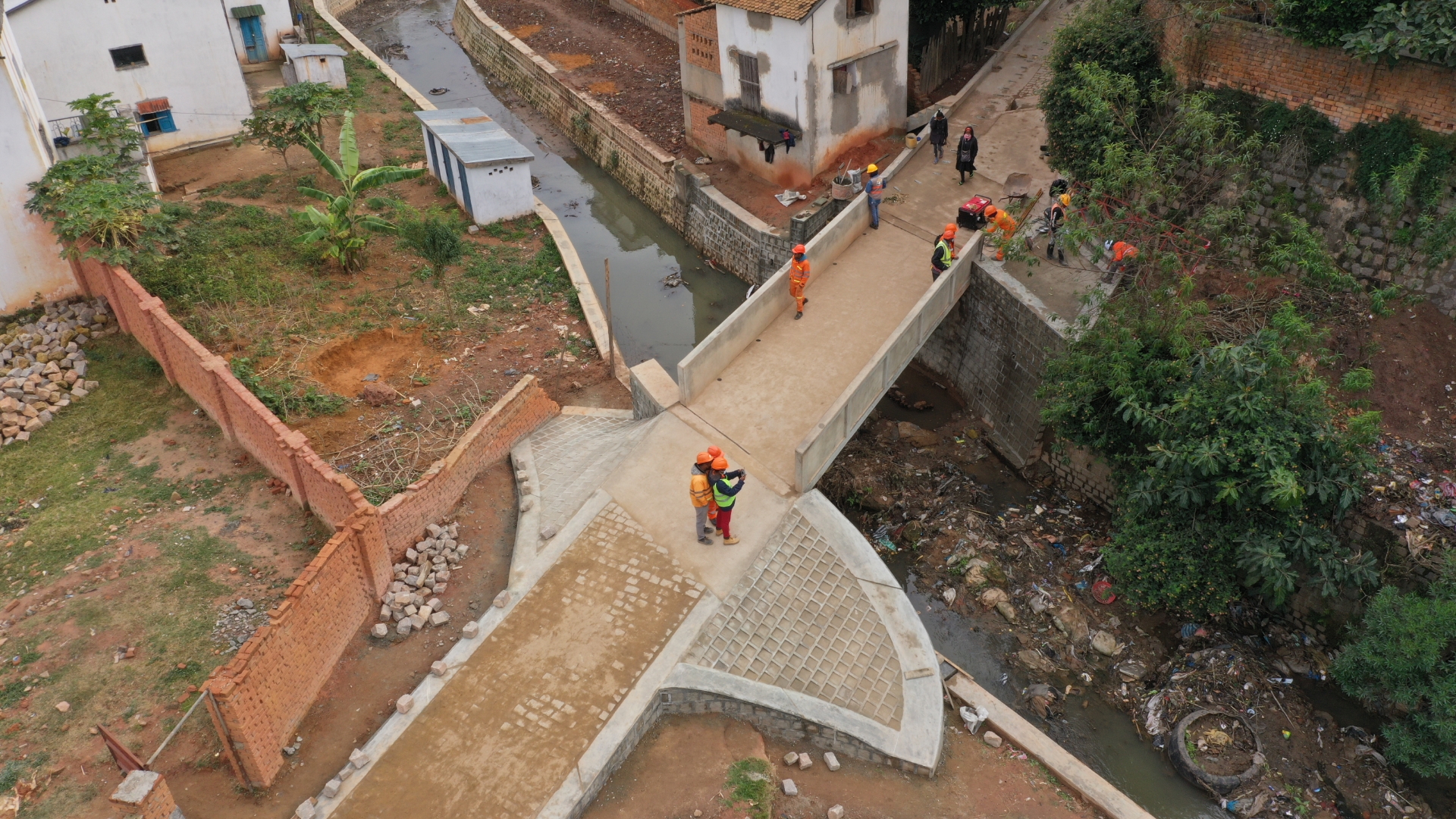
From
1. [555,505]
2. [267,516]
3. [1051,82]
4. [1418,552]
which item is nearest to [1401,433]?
[1418,552]

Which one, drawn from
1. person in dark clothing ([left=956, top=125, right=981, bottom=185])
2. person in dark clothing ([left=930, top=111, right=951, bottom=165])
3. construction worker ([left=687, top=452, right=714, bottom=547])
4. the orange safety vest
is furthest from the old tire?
person in dark clothing ([left=930, top=111, right=951, bottom=165])

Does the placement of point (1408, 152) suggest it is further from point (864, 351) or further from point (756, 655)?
point (756, 655)

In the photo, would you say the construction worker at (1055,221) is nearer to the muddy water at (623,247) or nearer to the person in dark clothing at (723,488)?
the muddy water at (623,247)

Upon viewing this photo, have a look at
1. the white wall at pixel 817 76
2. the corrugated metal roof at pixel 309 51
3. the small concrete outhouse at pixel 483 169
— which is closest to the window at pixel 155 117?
the corrugated metal roof at pixel 309 51

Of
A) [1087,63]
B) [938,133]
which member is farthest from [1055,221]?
[938,133]

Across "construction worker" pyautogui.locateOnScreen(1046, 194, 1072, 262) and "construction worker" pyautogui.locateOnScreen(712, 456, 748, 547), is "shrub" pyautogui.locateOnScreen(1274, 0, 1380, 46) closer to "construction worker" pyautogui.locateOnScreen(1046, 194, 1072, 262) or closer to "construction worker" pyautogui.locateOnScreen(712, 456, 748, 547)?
"construction worker" pyautogui.locateOnScreen(1046, 194, 1072, 262)

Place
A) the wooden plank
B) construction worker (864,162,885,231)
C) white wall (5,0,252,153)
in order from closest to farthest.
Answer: the wooden plank
construction worker (864,162,885,231)
white wall (5,0,252,153)
